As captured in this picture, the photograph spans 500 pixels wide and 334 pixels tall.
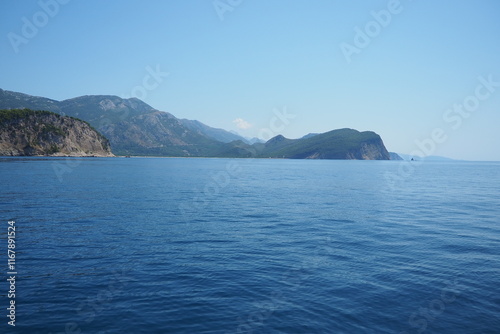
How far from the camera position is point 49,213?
38.0 meters

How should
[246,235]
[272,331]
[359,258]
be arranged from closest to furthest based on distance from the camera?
[272,331] < [359,258] < [246,235]

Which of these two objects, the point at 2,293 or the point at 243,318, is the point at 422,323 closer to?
the point at 243,318

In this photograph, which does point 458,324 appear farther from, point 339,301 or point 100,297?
point 100,297

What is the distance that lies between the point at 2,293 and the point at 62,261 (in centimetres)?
527

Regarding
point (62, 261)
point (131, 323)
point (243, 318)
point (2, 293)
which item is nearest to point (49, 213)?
point (62, 261)

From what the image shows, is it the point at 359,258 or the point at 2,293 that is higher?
the point at 359,258

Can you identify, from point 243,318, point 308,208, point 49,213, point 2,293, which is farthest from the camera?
point 308,208

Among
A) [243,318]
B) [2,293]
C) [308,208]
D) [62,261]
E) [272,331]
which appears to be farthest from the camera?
[308,208]

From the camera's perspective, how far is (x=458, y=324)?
1491cm

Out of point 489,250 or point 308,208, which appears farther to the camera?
point 308,208

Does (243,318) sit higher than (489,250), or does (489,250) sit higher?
(489,250)

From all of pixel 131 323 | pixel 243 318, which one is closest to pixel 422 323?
pixel 243 318

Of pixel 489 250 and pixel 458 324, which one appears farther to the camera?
pixel 489 250

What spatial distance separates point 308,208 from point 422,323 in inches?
1296
